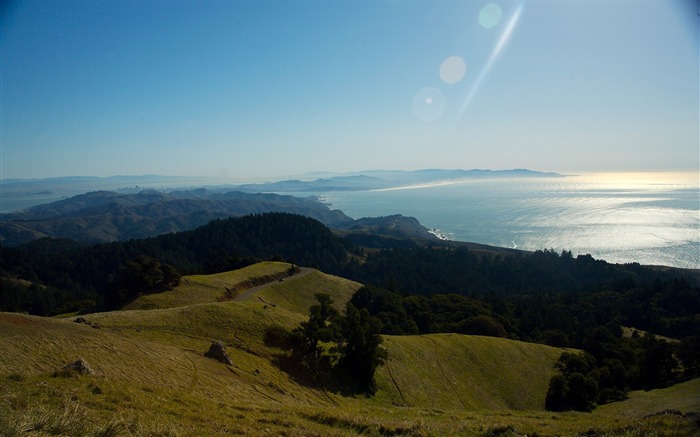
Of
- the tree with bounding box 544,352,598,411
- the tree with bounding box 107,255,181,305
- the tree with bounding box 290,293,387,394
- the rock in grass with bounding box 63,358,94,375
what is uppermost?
the rock in grass with bounding box 63,358,94,375

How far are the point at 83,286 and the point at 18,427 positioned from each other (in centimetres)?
16783

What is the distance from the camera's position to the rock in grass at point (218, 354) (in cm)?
2744

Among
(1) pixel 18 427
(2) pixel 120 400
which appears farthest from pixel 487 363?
(1) pixel 18 427

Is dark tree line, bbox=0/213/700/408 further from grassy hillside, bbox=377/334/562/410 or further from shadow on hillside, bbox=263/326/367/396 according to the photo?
shadow on hillside, bbox=263/326/367/396

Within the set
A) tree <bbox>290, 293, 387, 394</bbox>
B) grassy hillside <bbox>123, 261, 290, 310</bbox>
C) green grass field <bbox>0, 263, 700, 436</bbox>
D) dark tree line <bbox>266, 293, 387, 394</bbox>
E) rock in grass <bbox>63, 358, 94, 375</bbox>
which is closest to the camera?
green grass field <bbox>0, 263, 700, 436</bbox>

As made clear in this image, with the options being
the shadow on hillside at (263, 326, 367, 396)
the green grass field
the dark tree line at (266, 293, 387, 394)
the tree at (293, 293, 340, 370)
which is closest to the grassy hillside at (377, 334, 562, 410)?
the green grass field

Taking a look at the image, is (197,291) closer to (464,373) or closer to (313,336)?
(313,336)

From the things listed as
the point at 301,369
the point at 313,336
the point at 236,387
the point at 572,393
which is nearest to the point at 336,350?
the point at 313,336

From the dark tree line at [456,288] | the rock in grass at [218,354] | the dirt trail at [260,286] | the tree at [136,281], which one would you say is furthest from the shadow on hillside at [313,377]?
the tree at [136,281]

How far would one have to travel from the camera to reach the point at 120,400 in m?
13.6

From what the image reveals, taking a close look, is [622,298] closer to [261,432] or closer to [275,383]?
[275,383]

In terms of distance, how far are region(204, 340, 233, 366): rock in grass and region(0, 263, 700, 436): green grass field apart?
69 cm

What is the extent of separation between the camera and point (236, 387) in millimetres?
23359

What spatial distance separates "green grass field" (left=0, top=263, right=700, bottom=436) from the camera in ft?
41.2
